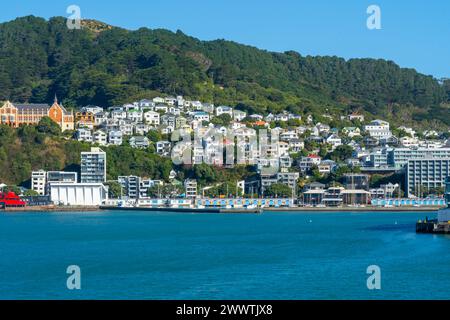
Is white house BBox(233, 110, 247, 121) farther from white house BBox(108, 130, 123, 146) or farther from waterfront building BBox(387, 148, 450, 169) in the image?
waterfront building BBox(387, 148, 450, 169)

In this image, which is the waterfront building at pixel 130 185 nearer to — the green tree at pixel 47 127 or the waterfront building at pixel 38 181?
the waterfront building at pixel 38 181

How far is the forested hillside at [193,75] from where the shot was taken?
257 ft

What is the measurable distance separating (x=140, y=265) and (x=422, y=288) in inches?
275

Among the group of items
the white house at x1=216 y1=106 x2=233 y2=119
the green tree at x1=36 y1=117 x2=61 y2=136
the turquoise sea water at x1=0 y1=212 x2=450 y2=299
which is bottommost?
the turquoise sea water at x1=0 y1=212 x2=450 y2=299

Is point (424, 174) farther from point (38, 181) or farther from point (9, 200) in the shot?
point (9, 200)

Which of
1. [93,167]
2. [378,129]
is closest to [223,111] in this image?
[378,129]

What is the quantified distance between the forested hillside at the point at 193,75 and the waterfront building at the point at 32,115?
811 centimetres

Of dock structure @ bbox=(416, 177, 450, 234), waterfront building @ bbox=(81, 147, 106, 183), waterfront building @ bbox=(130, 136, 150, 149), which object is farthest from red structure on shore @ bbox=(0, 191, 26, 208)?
dock structure @ bbox=(416, 177, 450, 234)

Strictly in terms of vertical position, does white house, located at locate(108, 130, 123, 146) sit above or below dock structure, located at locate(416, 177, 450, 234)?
above

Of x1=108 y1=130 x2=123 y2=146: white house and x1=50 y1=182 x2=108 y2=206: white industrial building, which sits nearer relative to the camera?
x1=50 y1=182 x2=108 y2=206: white industrial building

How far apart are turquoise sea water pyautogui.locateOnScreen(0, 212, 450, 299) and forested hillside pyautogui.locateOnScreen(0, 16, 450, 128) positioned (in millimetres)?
39138

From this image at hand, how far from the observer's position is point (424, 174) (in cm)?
5975

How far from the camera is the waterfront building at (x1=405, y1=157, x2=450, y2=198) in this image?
59.3 metres
